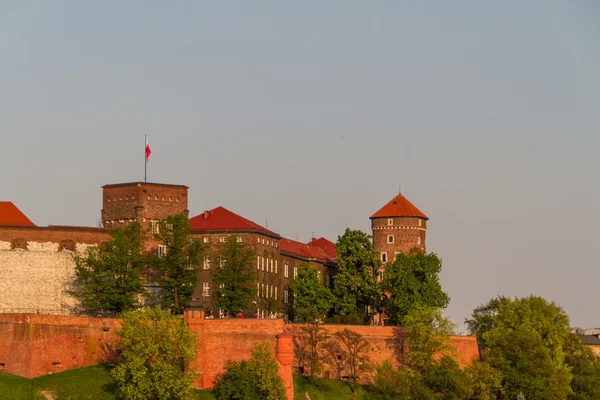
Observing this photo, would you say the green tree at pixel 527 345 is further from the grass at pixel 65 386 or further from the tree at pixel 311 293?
the grass at pixel 65 386

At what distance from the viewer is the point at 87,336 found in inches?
3253

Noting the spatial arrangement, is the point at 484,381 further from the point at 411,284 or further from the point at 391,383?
Result: the point at 411,284

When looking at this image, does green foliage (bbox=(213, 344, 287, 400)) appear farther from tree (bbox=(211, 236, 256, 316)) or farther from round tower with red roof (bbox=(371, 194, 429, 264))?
round tower with red roof (bbox=(371, 194, 429, 264))

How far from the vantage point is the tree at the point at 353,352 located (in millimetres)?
86875

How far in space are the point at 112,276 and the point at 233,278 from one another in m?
8.75

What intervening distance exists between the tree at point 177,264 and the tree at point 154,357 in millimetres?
10649

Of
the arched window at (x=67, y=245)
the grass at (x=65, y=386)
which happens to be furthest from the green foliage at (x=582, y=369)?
the arched window at (x=67, y=245)

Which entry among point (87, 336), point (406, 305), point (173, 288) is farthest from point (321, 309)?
point (87, 336)

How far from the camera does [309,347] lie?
3406 inches

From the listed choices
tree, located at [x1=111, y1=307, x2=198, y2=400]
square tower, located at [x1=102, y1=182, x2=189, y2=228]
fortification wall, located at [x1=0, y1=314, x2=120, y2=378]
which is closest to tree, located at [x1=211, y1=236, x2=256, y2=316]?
square tower, located at [x1=102, y1=182, x2=189, y2=228]

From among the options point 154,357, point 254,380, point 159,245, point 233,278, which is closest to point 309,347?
point 254,380

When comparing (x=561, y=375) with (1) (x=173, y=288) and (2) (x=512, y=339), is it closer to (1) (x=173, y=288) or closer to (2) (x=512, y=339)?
(2) (x=512, y=339)

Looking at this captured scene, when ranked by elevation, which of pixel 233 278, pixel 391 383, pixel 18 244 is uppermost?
pixel 18 244

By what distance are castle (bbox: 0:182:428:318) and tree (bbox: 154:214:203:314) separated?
4.56 feet
